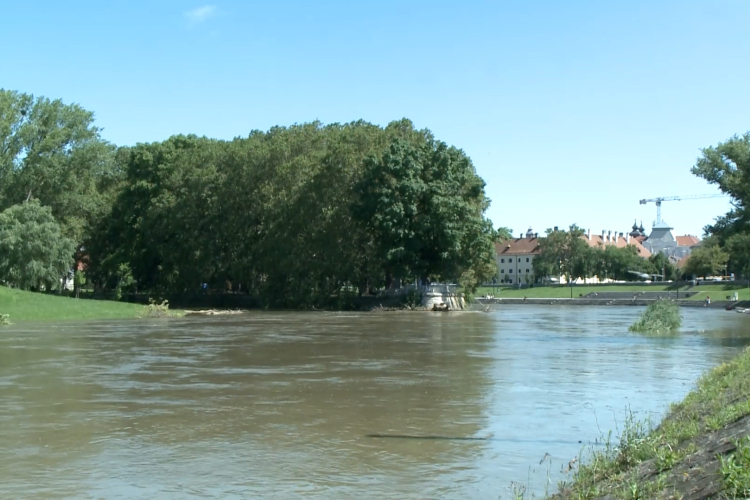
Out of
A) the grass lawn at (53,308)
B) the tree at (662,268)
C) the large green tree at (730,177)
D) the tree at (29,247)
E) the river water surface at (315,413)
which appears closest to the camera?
the river water surface at (315,413)

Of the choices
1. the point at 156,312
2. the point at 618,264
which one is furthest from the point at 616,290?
the point at 156,312

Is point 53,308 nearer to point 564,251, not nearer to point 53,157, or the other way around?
point 53,157

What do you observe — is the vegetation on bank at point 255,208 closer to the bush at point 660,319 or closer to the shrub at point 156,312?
the shrub at point 156,312

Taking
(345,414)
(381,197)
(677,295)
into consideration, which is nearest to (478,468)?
(345,414)

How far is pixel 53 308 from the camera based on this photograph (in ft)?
164

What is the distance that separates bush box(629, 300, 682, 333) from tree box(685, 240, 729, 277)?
98081mm

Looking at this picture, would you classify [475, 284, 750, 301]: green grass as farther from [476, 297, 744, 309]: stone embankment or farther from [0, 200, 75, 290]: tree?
[0, 200, 75, 290]: tree

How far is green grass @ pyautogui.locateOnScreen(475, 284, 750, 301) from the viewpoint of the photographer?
98.4 metres

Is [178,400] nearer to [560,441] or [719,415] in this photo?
[560,441]

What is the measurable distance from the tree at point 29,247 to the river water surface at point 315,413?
33913 mm

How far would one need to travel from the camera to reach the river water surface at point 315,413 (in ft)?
32.6

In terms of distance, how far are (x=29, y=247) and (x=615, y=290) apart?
8333 centimetres

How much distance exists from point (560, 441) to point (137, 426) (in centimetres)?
681

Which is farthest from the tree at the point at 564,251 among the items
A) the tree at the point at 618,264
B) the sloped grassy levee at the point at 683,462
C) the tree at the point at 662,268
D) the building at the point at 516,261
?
the sloped grassy levee at the point at 683,462
